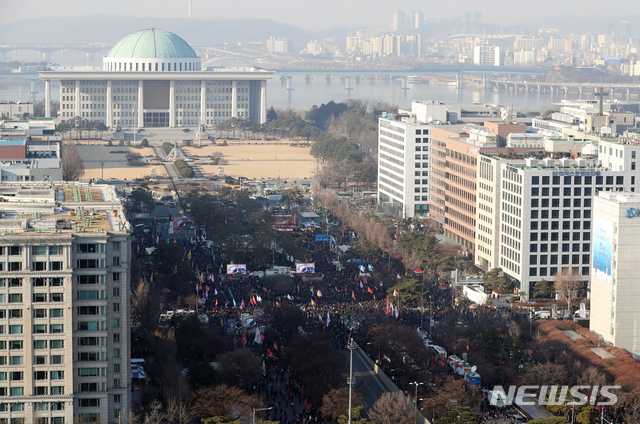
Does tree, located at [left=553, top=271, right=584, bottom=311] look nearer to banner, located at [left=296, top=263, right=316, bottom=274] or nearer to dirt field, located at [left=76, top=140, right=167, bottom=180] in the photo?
banner, located at [left=296, top=263, right=316, bottom=274]

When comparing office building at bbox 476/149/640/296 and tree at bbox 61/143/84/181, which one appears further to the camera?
tree at bbox 61/143/84/181

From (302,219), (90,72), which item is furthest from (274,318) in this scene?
(90,72)

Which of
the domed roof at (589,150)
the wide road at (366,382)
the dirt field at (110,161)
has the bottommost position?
the wide road at (366,382)

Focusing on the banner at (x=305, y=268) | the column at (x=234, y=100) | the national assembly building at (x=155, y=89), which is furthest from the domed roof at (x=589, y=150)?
the column at (x=234, y=100)

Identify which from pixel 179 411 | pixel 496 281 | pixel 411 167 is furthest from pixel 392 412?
pixel 411 167

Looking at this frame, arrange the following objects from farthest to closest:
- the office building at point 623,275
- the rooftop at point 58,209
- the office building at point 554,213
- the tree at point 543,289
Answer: the office building at point 554,213 < the tree at point 543,289 < the office building at point 623,275 < the rooftop at point 58,209

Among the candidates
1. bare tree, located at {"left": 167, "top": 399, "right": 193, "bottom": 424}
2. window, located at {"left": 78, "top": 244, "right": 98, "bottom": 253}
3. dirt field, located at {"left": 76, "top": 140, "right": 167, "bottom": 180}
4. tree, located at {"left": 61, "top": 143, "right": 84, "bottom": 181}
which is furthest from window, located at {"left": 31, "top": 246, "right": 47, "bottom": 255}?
dirt field, located at {"left": 76, "top": 140, "right": 167, "bottom": 180}

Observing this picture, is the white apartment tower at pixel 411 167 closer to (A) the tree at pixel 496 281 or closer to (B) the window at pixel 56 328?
(A) the tree at pixel 496 281
